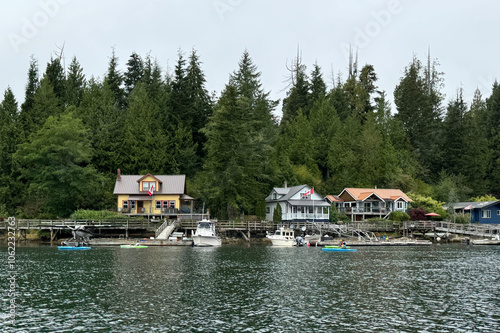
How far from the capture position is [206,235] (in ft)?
204

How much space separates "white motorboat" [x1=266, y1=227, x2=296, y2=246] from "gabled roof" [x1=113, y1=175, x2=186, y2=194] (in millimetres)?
17006

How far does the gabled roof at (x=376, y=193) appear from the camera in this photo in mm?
79312

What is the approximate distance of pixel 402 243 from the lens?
6769 centimetres

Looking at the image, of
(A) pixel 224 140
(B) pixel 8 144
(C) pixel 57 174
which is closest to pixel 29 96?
(B) pixel 8 144

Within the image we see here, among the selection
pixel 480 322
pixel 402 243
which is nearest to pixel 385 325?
pixel 480 322

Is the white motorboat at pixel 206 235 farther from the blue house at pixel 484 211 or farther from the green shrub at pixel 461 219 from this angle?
the blue house at pixel 484 211

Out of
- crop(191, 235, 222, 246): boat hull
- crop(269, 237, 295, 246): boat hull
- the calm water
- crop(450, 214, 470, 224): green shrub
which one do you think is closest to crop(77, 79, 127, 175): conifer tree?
crop(191, 235, 222, 246): boat hull

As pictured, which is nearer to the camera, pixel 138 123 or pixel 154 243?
pixel 154 243

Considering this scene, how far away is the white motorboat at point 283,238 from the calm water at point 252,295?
68.7 feet

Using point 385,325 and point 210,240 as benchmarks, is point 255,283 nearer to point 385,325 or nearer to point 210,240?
point 385,325

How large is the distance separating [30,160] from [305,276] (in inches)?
2054

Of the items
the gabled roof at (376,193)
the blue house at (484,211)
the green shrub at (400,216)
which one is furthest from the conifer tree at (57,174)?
the blue house at (484,211)

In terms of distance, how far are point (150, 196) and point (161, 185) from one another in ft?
7.85

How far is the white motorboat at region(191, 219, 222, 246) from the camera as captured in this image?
6184 centimetres
